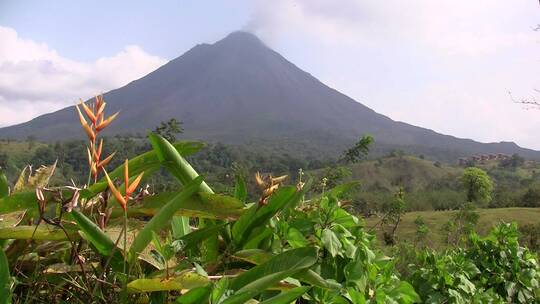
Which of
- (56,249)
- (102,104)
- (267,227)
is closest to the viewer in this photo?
(102,104)

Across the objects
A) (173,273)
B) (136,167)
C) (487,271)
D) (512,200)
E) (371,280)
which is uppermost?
(136,167)

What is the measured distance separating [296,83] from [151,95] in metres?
49.7

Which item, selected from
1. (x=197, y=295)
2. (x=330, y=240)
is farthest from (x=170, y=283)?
(x=330, y=240)

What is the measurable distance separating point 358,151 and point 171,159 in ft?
24.9

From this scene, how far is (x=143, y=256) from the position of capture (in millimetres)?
1122

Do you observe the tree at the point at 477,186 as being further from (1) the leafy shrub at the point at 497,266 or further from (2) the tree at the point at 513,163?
(1) the leafy shrub at the point at 497,266

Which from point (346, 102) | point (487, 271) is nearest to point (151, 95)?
point (346, 102)

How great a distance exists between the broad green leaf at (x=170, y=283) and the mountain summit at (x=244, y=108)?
150062 millimetres

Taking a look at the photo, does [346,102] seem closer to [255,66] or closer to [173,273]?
[255,66]

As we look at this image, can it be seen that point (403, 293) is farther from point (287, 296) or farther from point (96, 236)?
point (96, 236)

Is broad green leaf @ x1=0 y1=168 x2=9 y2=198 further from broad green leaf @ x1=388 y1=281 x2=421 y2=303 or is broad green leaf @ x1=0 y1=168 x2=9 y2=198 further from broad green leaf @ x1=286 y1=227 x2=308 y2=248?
broad green leaf @ x1=388 y1=281 x2=421 y2=303

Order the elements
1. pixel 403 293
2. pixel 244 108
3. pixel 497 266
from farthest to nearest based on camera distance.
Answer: pixel 244 108
pixel 497 266
pixel 403 293

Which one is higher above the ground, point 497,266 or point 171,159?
point 171,159

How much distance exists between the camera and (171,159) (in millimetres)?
1293
